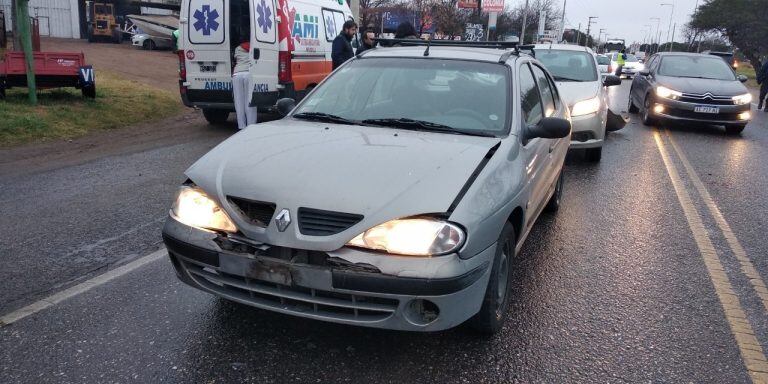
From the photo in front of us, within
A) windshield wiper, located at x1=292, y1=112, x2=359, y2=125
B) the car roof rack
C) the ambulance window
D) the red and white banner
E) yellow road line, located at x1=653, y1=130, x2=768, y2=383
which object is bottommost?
yellow road line, located at x1=653, y1=130, x2=768, y2=383

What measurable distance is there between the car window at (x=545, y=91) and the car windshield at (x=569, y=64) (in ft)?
15.0

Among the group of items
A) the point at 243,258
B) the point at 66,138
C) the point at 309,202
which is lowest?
the point at 66,138

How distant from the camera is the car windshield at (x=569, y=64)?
9914 millimetres

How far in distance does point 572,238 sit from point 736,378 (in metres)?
2.29

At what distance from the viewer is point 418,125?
381 cm

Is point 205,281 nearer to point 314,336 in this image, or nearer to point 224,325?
point 224,325

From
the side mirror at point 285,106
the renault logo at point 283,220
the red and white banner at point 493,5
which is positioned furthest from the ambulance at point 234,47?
the red and white banner at point 493,5

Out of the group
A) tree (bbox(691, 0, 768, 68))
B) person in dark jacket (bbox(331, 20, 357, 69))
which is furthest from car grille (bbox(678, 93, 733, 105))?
tree (bbox(691, 0, 768, 68))

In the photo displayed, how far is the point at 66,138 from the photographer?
938 cm

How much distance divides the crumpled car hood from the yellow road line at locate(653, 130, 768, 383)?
6.02 feet

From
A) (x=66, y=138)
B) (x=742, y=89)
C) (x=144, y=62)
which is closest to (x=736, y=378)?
(x=66, y=138)

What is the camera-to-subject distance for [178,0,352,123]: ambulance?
989cm

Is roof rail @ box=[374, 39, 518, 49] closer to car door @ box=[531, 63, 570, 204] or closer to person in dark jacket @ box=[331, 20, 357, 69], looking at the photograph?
car door @ box=[531, 63, 570, 204]

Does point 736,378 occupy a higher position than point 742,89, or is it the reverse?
point 742,89
